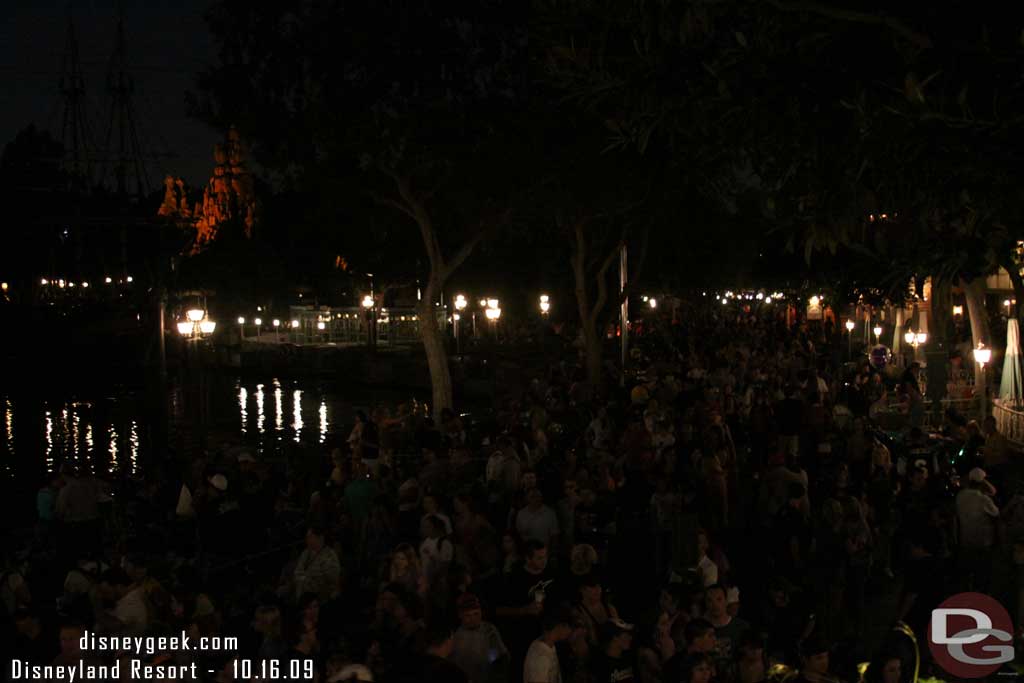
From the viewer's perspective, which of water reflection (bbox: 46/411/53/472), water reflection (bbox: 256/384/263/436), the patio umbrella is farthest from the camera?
water reflection (bbox: 256/384/263/436)

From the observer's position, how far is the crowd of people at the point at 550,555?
675 centimetres

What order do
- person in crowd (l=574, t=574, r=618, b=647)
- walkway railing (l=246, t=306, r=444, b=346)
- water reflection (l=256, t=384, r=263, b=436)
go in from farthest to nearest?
walkway railing (l=246, t=306, r=444, b=346) → water reflection (l=256, t=384, r=263, b=436) → person in crowd (l=574, t=574, r=618, b=647)

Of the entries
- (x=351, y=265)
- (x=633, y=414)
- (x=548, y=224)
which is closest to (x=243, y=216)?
(x=351, y=265)

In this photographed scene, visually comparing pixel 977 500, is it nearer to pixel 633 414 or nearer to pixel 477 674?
pixel 477 674

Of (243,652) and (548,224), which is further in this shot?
(548,224)

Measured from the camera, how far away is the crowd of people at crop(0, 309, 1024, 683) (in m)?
6.75

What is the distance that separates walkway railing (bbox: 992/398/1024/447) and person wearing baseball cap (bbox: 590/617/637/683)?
42.4ft

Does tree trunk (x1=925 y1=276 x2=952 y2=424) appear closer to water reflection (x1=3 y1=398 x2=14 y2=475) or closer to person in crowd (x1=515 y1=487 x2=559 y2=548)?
person in crowd (x1=515 y1=487 x2=559 y2=548)

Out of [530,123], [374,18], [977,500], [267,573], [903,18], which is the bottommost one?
[267,573]

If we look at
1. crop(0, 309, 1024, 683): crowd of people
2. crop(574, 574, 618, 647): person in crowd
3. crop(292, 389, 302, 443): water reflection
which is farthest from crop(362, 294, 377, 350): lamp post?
crop(574, 574, 618, 647): person in crowd

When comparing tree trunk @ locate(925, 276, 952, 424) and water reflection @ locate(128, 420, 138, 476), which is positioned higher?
tree trunk @ locate(925, 276, 952, 424)

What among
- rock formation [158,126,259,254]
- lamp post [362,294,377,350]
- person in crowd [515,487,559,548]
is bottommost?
person in crowd [515,487,559,548]

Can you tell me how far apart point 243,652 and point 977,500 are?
663 cm

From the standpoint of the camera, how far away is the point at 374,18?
1916cm
